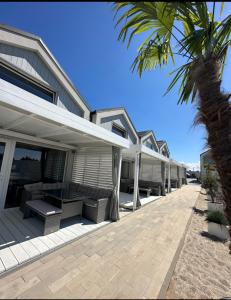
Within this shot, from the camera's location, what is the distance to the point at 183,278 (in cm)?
277

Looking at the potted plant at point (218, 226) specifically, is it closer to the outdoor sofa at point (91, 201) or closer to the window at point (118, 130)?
the outdoor sofa at point (91, 201)

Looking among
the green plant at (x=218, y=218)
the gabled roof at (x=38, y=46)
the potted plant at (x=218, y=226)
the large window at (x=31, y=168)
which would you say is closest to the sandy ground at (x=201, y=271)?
the potted plant at (x=218, y=226)

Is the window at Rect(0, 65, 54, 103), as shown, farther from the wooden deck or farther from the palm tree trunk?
the palm tree trunk

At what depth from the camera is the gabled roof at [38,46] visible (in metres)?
5.21

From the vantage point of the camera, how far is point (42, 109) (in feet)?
10.3

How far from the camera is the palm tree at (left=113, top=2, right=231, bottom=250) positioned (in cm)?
194

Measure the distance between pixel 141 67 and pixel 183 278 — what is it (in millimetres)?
4497

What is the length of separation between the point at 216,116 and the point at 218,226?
4.73 meters

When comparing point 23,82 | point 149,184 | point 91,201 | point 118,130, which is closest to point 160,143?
point 149,184

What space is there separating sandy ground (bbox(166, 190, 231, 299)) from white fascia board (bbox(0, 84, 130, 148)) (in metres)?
3.97

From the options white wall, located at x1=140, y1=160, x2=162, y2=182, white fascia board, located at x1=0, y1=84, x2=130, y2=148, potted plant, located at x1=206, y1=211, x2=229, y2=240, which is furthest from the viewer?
white wall, located at x1=140, y1=160, x2=162, y2=182

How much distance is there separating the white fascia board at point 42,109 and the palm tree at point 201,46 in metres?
2.08

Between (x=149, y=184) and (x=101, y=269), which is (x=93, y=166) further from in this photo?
(x=149, y=184)

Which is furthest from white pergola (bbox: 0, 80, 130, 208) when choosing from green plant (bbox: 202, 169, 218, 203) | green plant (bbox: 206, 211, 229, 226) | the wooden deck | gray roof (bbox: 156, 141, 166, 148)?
gray roof (bbox: 156, 141, 166, 148)
